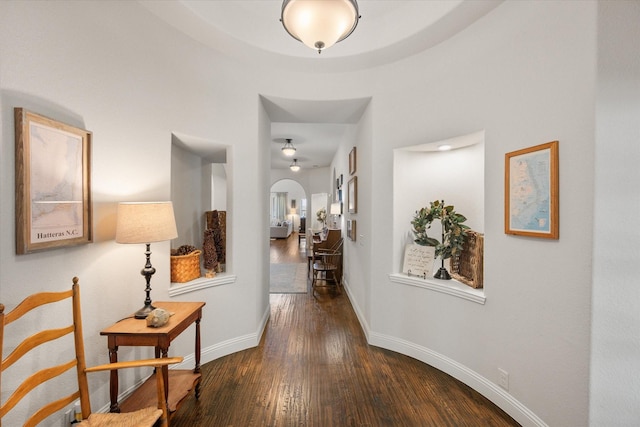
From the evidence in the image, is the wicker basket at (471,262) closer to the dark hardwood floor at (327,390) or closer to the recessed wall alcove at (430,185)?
the recessed wall alcove at (430,185)

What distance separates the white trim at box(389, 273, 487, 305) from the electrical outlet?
0.50 metres

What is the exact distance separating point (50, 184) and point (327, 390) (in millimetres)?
2396

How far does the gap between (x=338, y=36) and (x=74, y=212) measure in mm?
1931

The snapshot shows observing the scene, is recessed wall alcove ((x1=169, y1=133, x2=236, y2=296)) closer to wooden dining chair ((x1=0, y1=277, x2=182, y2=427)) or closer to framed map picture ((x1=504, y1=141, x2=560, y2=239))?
wooden dining chair ((x1=0, y1=277, x2=182, y2=427))

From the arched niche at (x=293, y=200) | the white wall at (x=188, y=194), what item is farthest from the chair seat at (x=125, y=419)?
the arched niche at (x=293, y=200)

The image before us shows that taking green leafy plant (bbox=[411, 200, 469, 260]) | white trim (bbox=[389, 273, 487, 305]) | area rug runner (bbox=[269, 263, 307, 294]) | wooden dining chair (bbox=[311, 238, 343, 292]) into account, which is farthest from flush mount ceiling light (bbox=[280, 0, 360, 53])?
area rug runner (bbox=[269, 263, 307, 294])

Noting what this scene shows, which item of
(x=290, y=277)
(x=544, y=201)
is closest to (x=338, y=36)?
(x=544, y=201)

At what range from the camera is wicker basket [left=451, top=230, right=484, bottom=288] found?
7.90 ft

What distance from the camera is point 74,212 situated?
64.4 inches

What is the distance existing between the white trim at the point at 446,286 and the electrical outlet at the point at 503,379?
0.50 m

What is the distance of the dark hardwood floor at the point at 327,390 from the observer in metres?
1.96

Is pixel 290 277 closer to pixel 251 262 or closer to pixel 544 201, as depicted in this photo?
pixel 251 262

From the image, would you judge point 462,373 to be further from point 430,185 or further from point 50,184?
point 50,184

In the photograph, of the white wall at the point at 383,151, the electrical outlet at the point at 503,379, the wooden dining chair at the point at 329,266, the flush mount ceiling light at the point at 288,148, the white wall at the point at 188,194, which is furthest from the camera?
the flush mount ceiling light at the point at 288,148
